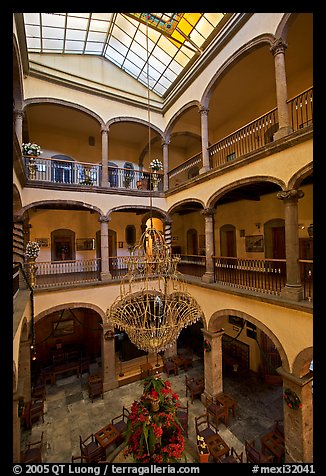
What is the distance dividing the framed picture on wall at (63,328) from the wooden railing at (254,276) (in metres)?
8.33

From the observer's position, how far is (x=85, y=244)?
12922 millimetres

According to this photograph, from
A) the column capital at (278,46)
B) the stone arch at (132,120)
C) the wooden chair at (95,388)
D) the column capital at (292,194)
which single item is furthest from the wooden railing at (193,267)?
the column capital at (278,46)

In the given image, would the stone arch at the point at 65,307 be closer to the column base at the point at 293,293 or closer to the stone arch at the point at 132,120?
the column base at the point at 293,293

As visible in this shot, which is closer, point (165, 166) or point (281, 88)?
point (281, 88)

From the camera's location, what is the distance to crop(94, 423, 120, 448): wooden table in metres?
6.11

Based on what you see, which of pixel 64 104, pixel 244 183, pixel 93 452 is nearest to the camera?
pixel 93 452

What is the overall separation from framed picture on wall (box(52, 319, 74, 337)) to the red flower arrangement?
26.8ft

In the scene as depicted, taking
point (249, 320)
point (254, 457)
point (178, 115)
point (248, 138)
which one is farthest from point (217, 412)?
point (178, 115)

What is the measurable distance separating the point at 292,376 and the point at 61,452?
266 inches

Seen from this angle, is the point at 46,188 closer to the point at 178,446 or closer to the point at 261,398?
the point at 178,446

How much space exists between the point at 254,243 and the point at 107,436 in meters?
8.73

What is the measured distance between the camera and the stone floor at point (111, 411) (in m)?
6.91

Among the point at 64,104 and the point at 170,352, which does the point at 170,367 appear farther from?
the point at 64,104
